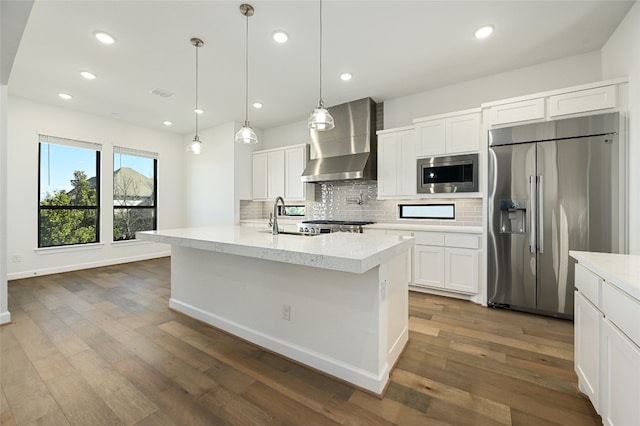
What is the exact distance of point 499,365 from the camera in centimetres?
201

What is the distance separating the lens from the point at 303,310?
203 cm

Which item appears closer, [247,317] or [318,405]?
[318,405]

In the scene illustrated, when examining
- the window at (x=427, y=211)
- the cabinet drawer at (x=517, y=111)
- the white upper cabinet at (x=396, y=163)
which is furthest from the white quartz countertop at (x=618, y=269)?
the white upper cabinet at (x=396, y=163)

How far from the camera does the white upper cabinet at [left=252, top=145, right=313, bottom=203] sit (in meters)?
5.25

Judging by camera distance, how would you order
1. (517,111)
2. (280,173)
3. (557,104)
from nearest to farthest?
(557,104) < (517,111) < (280,173)

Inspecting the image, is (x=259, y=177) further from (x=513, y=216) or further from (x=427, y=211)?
(x=513, y=216)

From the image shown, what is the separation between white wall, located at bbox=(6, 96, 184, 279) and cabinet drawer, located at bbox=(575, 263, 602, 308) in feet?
22.4

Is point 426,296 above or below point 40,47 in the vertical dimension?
below

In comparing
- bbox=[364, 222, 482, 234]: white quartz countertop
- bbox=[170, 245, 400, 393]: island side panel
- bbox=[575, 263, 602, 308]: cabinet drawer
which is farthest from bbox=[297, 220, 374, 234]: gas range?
bbox=[575, 263, 602, 308]: cabinet drawer

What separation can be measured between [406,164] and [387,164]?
30 cm

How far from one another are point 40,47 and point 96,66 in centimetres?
49

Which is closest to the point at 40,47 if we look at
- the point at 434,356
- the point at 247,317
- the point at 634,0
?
the point at 247,317

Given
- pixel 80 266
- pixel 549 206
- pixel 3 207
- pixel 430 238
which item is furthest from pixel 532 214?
pixel 80 266

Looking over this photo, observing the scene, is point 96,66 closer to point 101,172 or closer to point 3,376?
point 101,172
